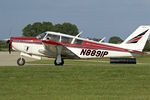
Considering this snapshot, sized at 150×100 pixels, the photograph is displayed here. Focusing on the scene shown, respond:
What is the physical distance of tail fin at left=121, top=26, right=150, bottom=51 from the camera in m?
26.2

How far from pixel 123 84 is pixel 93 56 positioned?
11.7m

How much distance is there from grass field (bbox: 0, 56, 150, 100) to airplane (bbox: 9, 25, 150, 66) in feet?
24.4

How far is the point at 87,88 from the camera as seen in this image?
1341 centimetres

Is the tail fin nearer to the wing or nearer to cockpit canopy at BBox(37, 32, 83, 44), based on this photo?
cockpit canopy at BBox(37, 32, 83, 44)

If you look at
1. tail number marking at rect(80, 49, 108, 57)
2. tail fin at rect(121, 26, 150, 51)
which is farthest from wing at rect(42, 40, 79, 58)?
tail fin at rect(121, 26, 150, 51)

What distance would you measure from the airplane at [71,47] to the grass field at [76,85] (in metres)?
7.44

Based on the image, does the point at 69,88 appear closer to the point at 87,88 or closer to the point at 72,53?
the point at 87,88

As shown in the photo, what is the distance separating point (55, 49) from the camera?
84.5ft

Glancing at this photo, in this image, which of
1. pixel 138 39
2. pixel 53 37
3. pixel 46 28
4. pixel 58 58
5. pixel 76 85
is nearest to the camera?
pixel 76 85

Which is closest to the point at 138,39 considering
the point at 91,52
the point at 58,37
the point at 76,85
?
the point at 91,52

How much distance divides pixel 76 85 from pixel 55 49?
38.6ft

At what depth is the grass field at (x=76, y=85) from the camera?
456 inches

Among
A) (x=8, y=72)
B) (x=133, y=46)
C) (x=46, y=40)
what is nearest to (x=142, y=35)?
(x=133, y=46)

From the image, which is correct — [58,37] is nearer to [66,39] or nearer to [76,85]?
[66,39]
